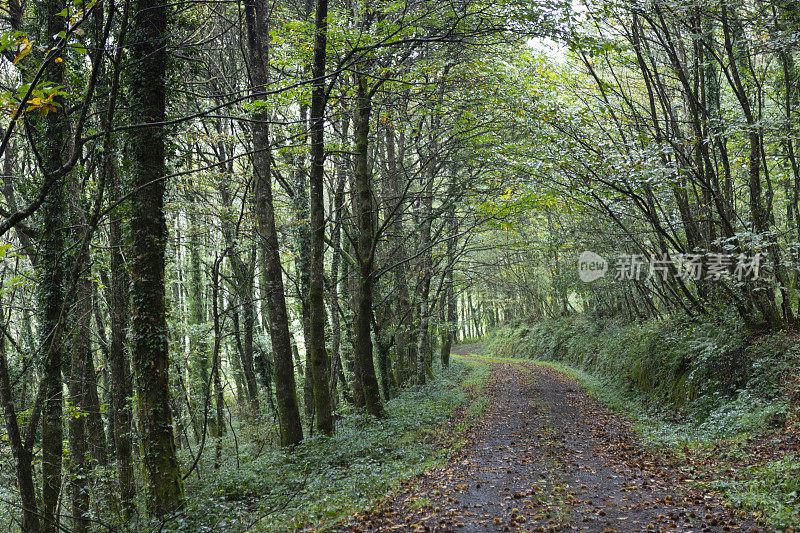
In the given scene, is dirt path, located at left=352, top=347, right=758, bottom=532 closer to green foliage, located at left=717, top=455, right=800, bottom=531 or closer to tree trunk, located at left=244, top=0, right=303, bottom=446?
green foliage, located at left=717, top=455, right=800, bottom=531

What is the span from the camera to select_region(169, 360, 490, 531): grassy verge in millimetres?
6094

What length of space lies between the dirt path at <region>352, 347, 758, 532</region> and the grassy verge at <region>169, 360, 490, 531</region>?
0.54 metres

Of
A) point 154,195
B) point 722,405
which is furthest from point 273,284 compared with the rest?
point 722,405

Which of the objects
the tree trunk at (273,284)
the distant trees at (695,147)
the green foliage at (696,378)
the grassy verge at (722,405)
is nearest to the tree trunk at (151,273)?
the tree trunk at (273,284)

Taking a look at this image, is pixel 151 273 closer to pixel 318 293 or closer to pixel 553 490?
pixel 318 293

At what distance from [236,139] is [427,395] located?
9.17m

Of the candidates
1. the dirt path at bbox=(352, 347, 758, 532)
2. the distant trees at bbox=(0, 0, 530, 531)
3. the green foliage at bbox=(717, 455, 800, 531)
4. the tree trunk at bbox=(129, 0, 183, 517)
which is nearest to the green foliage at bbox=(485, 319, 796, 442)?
the dirt path at bbox=(352, 347, 758, 532)

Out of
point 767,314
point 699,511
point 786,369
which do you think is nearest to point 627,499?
point 699,511

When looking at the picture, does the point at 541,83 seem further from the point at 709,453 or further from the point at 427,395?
the point at 709,453

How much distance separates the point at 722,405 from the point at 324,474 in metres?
7.44

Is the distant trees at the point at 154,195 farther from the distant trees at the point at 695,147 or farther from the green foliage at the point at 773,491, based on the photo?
the green foliage at the point at 773,491

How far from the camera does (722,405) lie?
901cm

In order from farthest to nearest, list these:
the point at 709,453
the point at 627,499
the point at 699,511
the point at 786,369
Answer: the point at 786,369 → the point at 709,453 → the point at 627,499 → the point at 699,511

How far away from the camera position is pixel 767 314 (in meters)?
9.88
